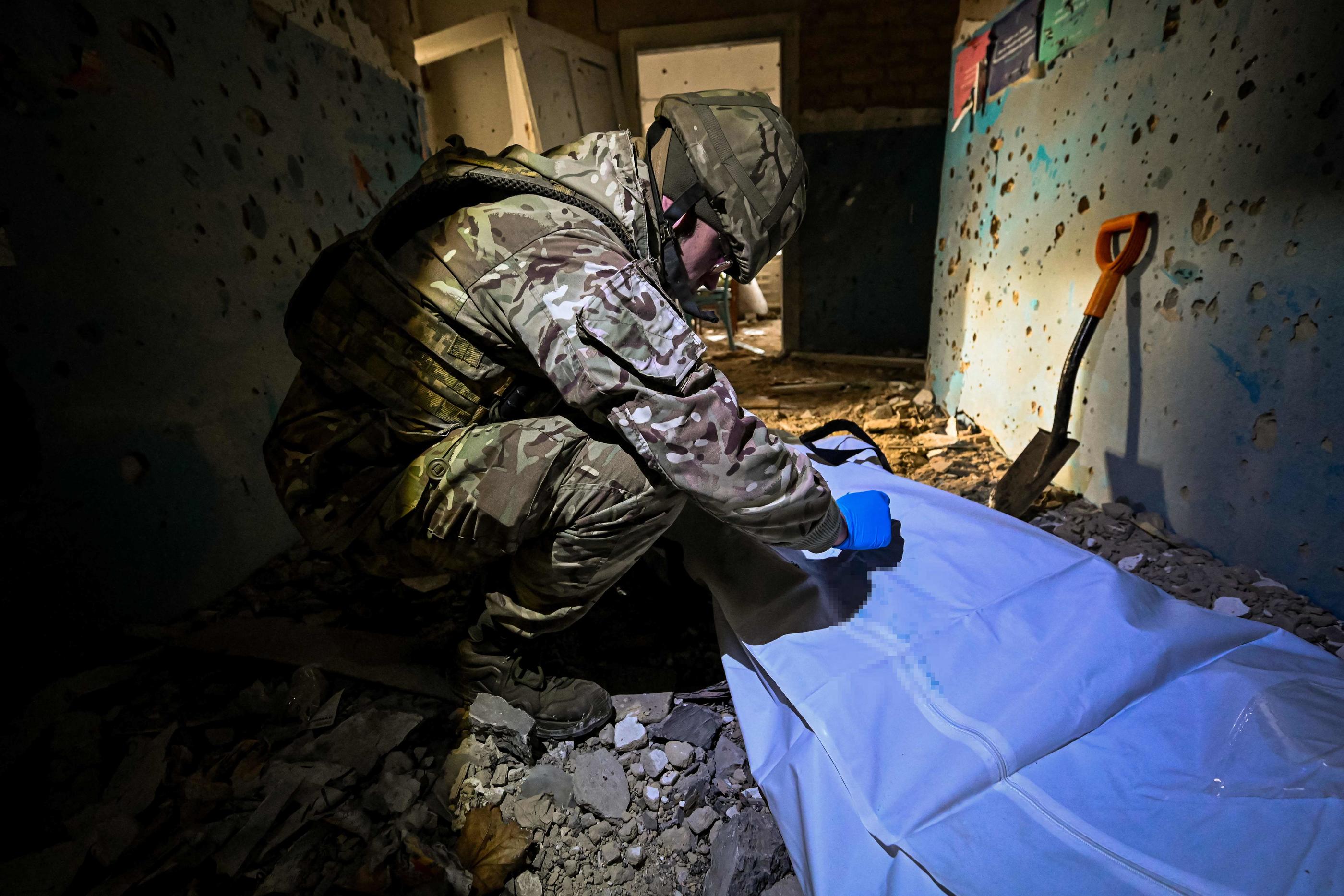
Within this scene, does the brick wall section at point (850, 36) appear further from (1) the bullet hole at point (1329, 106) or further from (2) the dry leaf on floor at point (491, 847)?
→ (2) the dry leaf on floor at point (491, 847)

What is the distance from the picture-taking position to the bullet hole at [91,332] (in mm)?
1212

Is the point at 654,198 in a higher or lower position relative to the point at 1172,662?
higher

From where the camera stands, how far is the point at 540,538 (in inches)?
45.3

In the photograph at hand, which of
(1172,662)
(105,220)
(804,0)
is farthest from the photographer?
(804,0)

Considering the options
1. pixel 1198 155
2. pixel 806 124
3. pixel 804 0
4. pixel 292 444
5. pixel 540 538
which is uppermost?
pixel 804 0

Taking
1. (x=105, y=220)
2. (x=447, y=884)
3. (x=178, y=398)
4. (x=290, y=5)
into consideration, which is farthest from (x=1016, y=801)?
(x=290, y=5)

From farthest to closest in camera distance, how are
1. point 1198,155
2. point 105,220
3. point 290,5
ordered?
point 290,5 → point 1198,155 → point 105,220

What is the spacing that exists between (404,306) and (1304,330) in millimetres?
1805

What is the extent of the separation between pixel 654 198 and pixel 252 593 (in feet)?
4.77

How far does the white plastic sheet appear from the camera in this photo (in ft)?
2.45

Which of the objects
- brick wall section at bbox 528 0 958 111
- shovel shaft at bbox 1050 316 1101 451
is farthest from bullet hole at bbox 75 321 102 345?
brick wall section at bbox 528 0 958 111

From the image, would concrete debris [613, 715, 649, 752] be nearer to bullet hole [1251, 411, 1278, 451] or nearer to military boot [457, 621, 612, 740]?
military boot [457, 621, 612, 740]

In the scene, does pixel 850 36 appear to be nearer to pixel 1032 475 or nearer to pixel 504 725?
pixel 1032 475

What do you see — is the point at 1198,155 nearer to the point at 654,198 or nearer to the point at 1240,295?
the point at 1240,295
